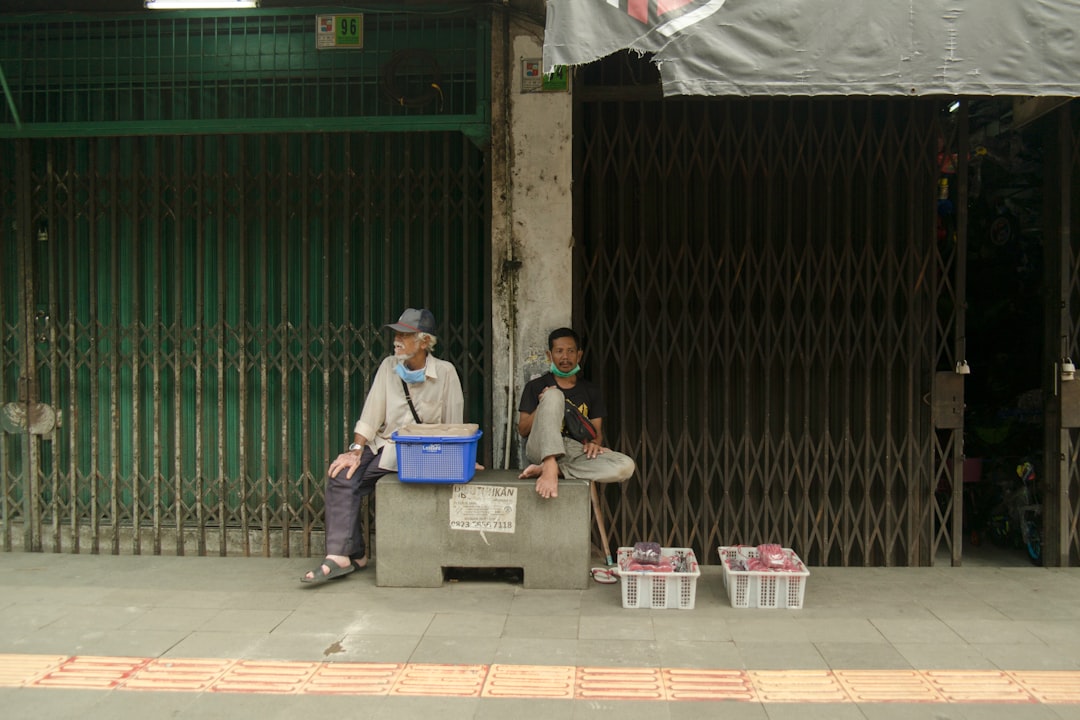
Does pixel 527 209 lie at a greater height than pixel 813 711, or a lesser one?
greater

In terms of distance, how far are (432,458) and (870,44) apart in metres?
3.54

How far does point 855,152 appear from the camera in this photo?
6484mm

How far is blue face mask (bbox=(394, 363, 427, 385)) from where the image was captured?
6047 millimetres

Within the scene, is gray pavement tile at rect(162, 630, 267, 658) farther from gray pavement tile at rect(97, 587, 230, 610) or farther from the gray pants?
the gray pants

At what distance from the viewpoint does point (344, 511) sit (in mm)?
6016

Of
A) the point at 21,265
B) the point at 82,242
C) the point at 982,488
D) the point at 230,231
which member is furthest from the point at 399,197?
the point at 982,488

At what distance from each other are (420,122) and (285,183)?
1.24 meters

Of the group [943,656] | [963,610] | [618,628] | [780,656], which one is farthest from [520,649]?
[963,610]

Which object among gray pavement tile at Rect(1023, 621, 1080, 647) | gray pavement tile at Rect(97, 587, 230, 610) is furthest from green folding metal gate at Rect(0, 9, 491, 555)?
gray pavement tile at Rect(1023, 621, 1080, 647)

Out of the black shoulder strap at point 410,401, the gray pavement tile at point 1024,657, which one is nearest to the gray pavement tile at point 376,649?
the black shoulder strap at point 410,401

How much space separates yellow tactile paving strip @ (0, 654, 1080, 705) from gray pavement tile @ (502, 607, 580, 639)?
0.44 m

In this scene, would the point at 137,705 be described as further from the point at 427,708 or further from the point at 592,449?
the point at 592,449

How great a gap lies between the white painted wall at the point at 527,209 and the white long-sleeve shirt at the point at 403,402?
408mm

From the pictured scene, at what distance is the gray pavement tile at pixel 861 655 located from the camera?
4.56 m
